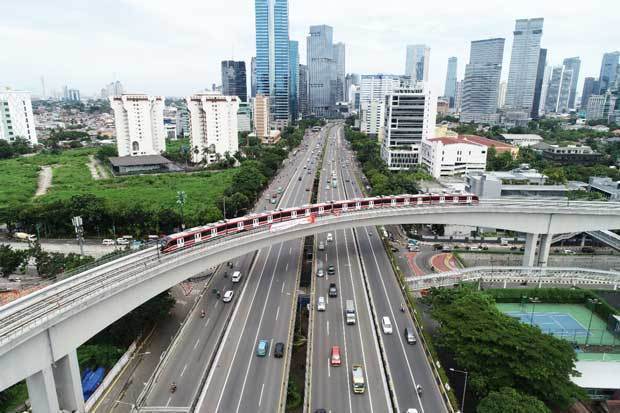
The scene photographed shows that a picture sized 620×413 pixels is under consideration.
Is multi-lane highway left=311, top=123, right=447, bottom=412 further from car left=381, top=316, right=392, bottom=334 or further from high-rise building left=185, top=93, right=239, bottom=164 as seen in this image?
high-rise building left=185, top=93, right=239, bottom=164

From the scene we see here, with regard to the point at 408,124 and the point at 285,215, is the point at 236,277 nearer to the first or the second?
the point at 285,215

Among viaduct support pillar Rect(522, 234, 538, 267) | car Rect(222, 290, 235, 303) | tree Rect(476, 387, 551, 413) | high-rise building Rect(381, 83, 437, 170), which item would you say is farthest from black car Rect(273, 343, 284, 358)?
high-rise building Rect(381, 83, 437, 170)

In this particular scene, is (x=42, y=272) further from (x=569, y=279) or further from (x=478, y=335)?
(x=569, y=279)

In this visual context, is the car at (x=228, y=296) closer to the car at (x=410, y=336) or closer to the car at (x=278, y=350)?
the car at (x=278, y=350)

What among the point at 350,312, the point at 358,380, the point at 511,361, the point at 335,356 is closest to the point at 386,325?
the point at 350,312

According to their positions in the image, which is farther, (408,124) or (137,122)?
(137,122)

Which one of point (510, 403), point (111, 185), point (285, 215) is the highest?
point (285, 215)

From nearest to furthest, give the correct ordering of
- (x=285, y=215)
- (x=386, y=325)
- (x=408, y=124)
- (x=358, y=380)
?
(x=358, y=380), (x=386, y=325), (x=285, y=215), (x=408, y=124)
